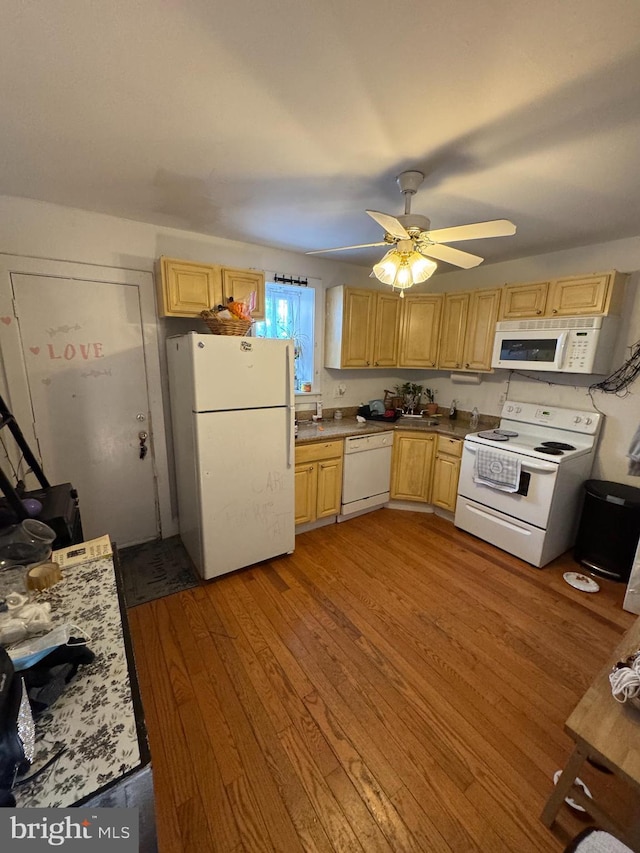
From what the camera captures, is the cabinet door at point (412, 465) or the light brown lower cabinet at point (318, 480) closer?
the light brown lower cabinet at point (318, 480)

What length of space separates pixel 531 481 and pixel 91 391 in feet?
11.2

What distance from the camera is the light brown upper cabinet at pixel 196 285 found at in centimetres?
244

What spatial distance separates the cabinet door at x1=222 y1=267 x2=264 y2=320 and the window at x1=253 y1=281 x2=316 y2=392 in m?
0.42

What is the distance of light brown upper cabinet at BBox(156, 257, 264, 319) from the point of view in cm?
244

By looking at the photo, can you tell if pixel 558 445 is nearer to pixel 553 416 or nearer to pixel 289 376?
pixel 553 416

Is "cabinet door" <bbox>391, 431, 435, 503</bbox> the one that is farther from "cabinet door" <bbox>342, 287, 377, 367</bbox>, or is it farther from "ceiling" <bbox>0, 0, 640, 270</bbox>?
"ceiling" <bbox>0, 0, 640, 270</bbox>

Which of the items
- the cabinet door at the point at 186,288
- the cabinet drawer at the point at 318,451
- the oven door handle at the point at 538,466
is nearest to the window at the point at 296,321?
the cabinet door at the point at 186,288

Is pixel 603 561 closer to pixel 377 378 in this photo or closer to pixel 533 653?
pixel 533 653

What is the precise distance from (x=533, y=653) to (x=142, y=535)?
291 cm

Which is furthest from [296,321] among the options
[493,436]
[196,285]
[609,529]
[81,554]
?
[609,529]

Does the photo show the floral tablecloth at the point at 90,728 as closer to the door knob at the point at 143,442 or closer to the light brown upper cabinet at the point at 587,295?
the door knob at the point at 143,442

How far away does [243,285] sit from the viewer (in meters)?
2.70

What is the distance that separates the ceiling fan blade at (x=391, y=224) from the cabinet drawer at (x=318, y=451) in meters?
1.76

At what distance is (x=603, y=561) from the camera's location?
262cm
